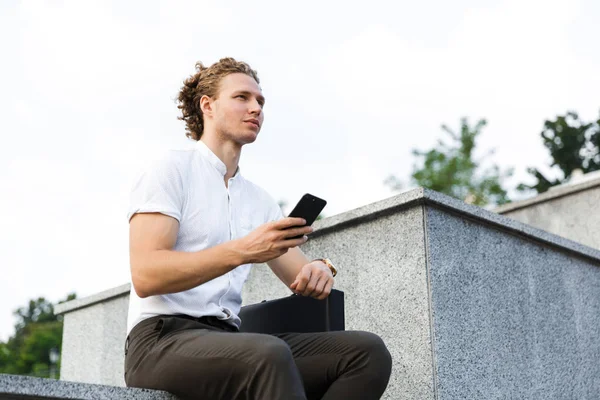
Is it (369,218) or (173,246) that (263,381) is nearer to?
(173,246)

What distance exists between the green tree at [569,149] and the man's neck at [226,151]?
24.5 meters

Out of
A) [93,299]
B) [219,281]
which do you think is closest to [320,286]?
[219,281]

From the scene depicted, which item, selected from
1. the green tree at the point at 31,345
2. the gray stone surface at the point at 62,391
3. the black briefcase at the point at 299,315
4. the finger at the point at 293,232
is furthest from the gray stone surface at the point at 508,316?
the green tree at the point at 31,345

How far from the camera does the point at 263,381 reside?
7.20 ft

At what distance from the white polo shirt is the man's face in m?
0.13

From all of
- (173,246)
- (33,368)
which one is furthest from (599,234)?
(33,368)

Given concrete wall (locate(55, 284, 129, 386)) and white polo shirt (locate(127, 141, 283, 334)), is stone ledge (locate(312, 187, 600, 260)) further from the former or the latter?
concrete wall (locate(55, 284, 129, 386))

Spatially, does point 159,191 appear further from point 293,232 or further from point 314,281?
point 314,281

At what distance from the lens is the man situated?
7.54ft

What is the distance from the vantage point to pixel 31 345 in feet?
204

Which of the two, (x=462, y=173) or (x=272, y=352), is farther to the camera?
(x=462, y=173)

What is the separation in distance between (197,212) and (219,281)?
0.88 ft

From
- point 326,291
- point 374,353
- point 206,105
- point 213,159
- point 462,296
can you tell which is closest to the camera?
point 374,353

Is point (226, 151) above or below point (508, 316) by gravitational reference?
above
